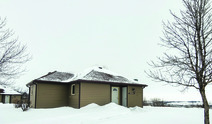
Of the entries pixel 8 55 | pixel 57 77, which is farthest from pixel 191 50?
pixel 57 77

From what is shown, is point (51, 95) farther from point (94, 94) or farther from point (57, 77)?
point (94, 94)

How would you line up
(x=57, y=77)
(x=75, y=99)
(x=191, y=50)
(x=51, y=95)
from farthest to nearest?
(x=57, y=77)
(x=51, y=95)
(x=75, y=99)
(x=191, y=50)

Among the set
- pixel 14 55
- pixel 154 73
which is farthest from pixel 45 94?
pixel 154 73

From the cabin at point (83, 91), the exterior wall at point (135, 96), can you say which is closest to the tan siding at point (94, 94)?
the cabin at point (83, 91)

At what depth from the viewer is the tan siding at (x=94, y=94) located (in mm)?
16188

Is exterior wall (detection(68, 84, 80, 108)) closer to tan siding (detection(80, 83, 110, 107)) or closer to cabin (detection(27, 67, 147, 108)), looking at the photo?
cabin (detection(27, 67, 147, 108))

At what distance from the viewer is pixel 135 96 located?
63.5 feet

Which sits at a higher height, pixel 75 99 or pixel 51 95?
pixel 51 95

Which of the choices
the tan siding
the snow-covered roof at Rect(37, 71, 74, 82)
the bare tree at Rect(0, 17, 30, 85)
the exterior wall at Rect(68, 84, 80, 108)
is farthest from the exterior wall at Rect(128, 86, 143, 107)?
the bare tree at Rect(0, 17, 30, 85)

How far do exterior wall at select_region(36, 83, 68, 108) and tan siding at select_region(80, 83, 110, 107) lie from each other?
9.94ft

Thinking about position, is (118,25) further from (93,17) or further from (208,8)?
(208,8)

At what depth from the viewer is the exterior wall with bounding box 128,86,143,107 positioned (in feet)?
61.9

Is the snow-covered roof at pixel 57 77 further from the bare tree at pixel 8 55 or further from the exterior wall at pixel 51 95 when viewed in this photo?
the bare tree at pixel 8 55

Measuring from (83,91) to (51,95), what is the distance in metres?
3.49
